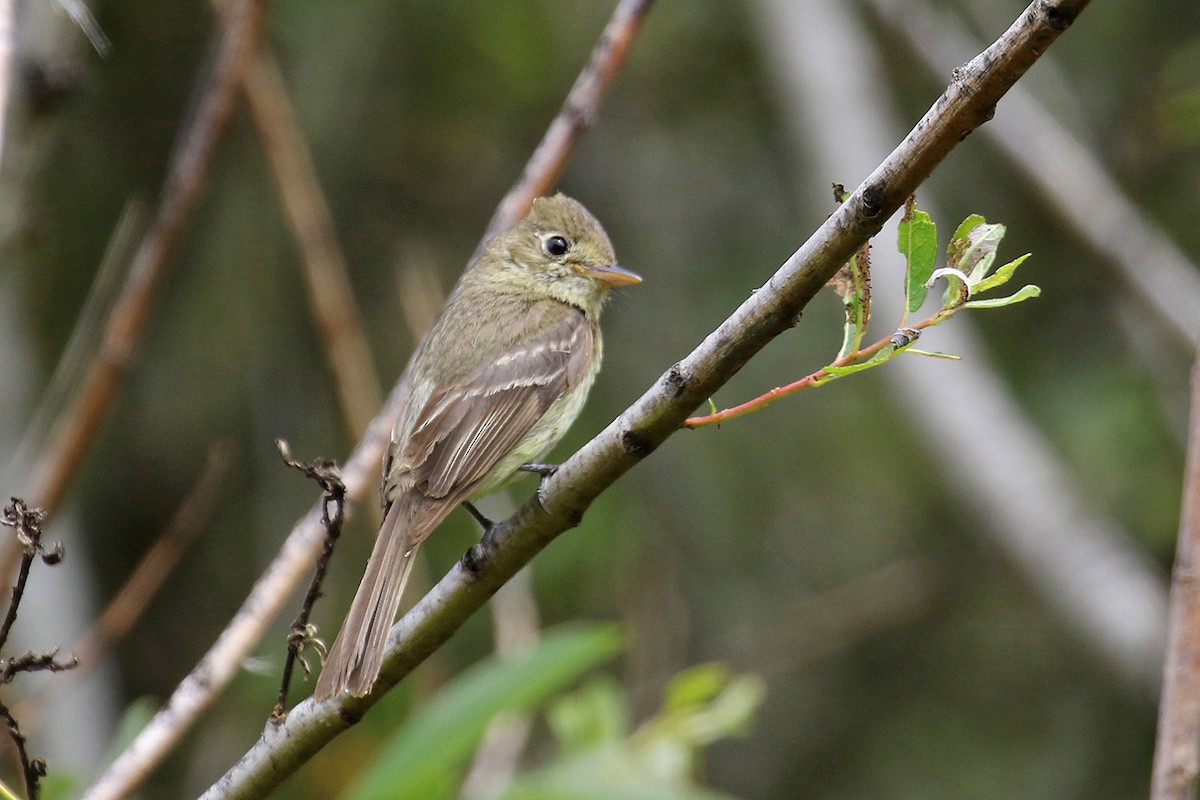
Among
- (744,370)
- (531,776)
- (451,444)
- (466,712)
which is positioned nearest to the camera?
(466,712)

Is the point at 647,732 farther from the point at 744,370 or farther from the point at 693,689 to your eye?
the point at 744,370

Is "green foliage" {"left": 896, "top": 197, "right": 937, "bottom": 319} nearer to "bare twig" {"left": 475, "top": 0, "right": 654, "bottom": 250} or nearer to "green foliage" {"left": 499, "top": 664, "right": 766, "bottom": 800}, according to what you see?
"green foliage" {"left": 499, "top": 664, "right": 766, "bottom": 800}

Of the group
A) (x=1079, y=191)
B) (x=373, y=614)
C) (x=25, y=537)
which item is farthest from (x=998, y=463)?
(x=25, y=537)

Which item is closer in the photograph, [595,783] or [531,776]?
[595,783]

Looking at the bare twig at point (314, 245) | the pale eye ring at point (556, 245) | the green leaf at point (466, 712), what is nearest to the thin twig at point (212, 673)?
the green leaf at point (466, 712)

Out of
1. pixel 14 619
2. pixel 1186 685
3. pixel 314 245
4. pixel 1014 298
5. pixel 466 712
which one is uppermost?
pixel 314 245

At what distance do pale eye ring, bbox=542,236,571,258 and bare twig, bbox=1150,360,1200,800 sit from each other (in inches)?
115

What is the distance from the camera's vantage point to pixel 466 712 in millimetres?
2770

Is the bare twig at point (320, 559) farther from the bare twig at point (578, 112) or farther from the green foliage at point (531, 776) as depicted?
the bare twig at point (578, 112)

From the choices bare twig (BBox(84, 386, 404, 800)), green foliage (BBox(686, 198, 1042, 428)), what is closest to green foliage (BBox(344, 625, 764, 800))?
bare twig (BBox(84, 386, 404, 800))

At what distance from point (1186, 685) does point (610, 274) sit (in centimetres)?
281

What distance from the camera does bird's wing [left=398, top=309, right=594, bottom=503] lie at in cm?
326

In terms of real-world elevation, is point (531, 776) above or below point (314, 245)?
below

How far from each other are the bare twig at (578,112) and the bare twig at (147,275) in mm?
778
